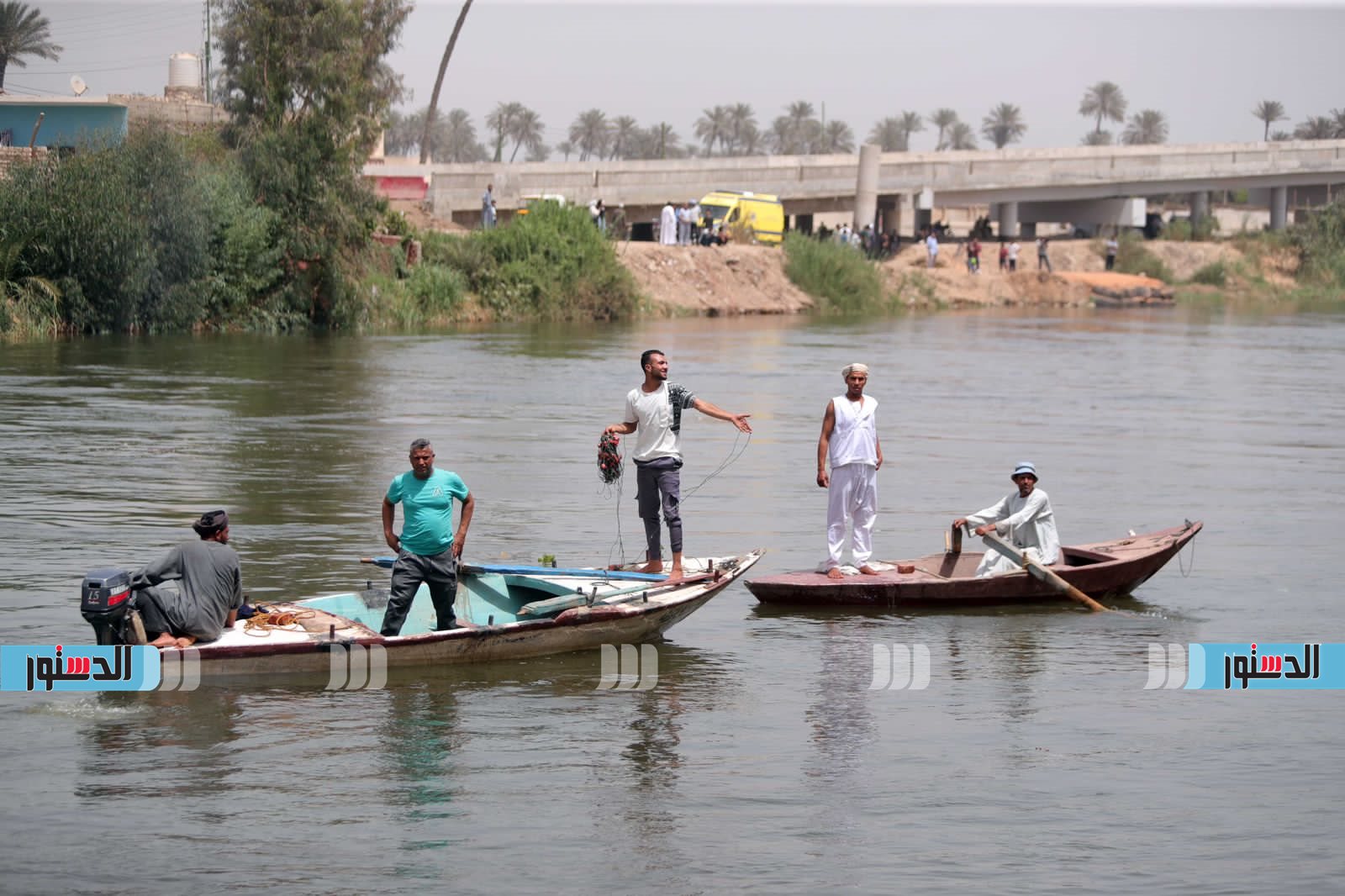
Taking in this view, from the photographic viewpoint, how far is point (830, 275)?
6406 cm

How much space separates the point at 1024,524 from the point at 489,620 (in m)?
4.61

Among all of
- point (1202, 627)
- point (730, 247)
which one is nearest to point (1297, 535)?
point (1202, 627)

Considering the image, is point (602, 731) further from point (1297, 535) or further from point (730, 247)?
point (730, 247)

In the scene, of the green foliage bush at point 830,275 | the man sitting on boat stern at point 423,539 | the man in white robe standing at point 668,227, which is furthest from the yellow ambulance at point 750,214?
the man sitting on boat stern at point 423,539

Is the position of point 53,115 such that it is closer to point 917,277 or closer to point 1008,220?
point 917,277

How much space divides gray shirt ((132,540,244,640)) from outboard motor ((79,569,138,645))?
178mm

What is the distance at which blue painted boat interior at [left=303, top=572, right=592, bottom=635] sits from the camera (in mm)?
12383

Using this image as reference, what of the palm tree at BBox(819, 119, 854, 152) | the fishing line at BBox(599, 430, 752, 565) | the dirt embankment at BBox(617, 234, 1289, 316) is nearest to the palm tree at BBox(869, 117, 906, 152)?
the palm tree at BBox(819, 119, 854, 152)

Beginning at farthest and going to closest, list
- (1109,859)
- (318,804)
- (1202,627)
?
(1202,627)
(318,804)
(1109,859)

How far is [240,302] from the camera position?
4375 centimetres

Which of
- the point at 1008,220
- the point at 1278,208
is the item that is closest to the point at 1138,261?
the point at 1008,220

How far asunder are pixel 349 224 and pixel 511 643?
33149mm

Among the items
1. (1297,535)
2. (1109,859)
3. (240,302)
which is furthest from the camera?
(240,302)

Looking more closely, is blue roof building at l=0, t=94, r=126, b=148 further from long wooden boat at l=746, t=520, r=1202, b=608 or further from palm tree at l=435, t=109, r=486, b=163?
palm tree at l=435, t=109, r=486, b=163
